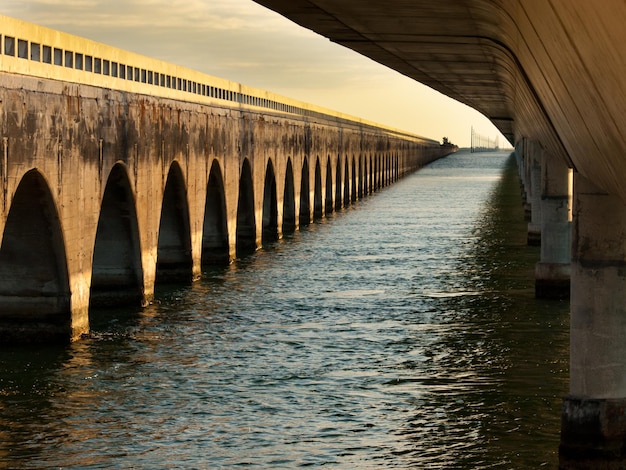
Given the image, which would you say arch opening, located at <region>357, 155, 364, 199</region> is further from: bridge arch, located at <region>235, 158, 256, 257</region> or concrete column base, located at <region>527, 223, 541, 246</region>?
bridge arch, located at <region>235, 158, 256, 257</region>

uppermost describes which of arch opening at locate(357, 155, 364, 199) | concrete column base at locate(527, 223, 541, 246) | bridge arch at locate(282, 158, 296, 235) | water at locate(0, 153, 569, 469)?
arch opening at locate(357, 155, 364, 199)

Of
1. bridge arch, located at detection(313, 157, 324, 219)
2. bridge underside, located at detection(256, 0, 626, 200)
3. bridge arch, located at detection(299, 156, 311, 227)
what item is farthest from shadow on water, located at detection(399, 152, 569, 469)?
bridge arch, located at detection(313, 157, 324, 219)

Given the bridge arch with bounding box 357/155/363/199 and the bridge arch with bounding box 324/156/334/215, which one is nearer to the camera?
the bridge arch with bounding box 324/156/334/215

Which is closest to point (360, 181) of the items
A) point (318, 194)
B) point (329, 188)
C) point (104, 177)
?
point (329, 188)

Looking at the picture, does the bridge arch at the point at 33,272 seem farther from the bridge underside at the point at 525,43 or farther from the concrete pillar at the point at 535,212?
the concrete pillar at the point at 535,212

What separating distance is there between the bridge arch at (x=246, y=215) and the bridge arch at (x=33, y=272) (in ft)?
86.2

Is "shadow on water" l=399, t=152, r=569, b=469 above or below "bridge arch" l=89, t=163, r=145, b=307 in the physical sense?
below

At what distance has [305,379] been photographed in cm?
2469

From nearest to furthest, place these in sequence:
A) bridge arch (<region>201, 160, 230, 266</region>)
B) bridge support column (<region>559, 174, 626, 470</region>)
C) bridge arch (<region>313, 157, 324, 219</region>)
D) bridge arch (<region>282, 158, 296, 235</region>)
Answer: bridge support column (<region>559, 174, 626, 470</region>) → bridge arch (<region>201, 160, 230, 266</region>) → bridge arch (<region>282, 158, 296, 235</region>) → bridge arch (<region>313, 157, 324, 219</region>)

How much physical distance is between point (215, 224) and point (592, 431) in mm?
31422

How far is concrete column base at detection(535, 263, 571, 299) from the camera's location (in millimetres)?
36906

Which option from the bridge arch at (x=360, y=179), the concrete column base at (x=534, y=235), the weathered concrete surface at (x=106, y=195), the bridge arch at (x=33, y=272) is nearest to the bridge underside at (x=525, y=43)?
the weathered concrete surface at (x=106, y=195)

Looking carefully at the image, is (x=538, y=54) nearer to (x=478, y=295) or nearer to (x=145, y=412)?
(x=145, y=412)

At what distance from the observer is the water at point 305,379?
757 inches
